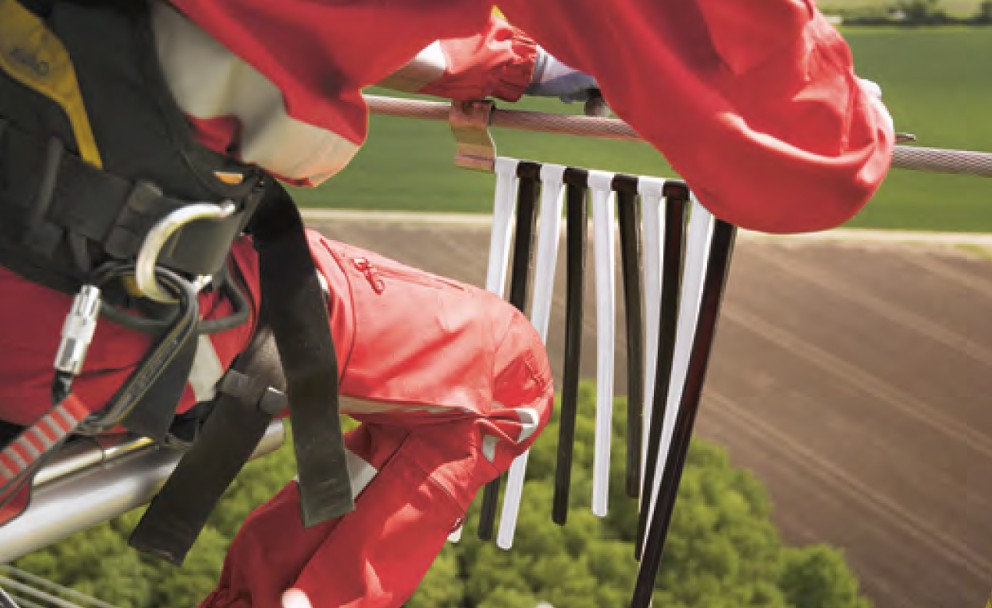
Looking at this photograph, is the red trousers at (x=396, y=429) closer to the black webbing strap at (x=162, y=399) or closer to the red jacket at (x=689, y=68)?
the black webbing strap at (x=162, y=399)

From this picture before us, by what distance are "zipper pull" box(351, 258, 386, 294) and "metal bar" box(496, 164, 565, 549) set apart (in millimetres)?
584

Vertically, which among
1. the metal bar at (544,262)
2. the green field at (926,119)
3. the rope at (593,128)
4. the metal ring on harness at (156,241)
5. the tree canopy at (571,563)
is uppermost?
the metal ring on harness at (156,241)

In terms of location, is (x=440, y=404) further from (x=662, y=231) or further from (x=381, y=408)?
(x=662, y=231)

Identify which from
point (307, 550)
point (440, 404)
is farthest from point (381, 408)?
point (307, 550)

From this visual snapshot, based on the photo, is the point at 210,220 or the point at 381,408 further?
the point at 381,408

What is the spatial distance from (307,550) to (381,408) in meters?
0.16

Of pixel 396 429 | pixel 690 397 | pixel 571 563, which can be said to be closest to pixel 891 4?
pixel 571 563

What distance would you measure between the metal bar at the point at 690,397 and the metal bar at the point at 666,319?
0.60ft

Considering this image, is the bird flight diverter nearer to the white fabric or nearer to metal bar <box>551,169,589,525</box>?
metal bar <box>551,169,589,525</box>

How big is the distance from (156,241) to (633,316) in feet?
3.61

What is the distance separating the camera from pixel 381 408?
114 cm

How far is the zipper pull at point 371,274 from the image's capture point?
1123mm

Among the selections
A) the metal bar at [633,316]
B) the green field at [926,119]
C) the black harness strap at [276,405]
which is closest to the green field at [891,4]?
the green field at [926,119]

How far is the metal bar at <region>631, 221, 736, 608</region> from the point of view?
4.64ft
